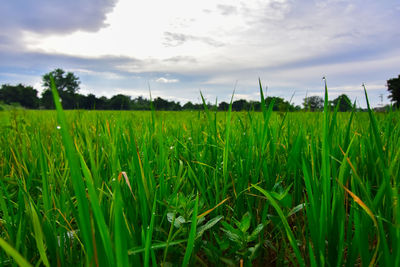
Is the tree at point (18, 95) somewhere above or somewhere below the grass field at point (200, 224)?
above

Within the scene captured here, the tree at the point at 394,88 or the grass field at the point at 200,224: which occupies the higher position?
the tree at the point at 394,88

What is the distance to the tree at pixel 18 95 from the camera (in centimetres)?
6694

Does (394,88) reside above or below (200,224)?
above

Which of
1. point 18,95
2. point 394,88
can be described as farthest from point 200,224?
point 18,95

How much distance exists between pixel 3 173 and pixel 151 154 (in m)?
0.93

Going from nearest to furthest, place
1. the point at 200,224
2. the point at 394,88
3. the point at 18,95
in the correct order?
1. the point at 200,224
2. the point at 394,88
3. the point at 18,95

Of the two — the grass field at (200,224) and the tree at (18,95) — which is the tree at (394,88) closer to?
the grass field at (200,224)

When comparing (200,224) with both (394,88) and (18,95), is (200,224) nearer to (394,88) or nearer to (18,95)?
(394,88)

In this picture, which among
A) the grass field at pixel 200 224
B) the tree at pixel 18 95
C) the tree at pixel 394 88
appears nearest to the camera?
the grass field at pixel 200 224

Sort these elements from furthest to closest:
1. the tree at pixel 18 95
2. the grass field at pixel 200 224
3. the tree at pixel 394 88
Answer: the tree at pixel 18 95, the tree at pixel 394 88, the grass field at pixel 200 224

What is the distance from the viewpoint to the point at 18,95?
6750cm

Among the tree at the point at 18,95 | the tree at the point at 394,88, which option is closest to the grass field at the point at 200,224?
the tree at the point at 394,88

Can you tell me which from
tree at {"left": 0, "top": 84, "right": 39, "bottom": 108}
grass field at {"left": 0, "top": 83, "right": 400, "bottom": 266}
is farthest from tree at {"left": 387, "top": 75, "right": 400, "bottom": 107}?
tree at {"left": 0, "top": 84, "right": 39, "bottom": 108}

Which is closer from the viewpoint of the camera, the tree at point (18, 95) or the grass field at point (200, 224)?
the grass field at point (200, 224)
